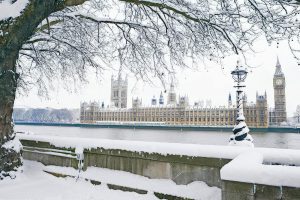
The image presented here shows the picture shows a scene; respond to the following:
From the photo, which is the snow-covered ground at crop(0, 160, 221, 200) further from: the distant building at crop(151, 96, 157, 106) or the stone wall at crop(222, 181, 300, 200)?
the distant building at crop(151, 96, 157, 106)

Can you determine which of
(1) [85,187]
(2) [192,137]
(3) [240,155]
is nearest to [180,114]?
(2) [192,137]

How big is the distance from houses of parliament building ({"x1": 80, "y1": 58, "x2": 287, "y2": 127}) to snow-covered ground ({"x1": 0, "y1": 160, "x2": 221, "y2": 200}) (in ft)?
387

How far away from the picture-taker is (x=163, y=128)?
442 feet

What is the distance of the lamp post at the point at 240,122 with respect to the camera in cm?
754

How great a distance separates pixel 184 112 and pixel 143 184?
452ft

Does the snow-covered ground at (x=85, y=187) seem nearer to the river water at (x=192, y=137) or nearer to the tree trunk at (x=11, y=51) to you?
the tree trunk at (x=11, y=51)

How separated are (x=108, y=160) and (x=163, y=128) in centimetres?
12934

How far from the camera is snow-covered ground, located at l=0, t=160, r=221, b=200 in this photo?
5.06 metres

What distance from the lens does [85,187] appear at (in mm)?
6051

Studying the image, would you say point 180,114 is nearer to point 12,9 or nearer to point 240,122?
point 240,122

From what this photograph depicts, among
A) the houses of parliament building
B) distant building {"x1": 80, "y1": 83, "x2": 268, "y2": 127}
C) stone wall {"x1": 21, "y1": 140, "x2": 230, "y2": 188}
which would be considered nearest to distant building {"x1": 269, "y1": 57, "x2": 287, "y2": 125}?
the houses of parliament building

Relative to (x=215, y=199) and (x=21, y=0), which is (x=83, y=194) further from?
(x=21, y=0)

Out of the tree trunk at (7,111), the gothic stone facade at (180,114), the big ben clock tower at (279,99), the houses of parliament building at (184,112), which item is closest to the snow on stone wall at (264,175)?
the tree trunk at (7,111)

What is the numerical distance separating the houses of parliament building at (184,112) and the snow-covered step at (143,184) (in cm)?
11834
